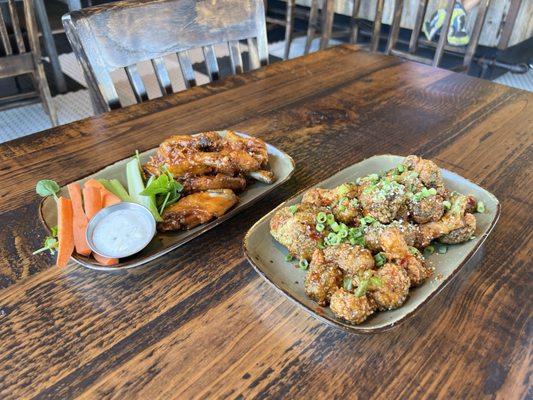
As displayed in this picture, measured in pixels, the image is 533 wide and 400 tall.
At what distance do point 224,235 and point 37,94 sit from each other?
260cm

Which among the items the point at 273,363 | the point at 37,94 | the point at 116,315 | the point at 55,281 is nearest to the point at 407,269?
the point at 273,363

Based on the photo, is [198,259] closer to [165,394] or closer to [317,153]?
[165,394]

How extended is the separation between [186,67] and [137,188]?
2.74 ft

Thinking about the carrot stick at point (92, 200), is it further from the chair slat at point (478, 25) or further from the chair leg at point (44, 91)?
the chair slat at point (478, 25)

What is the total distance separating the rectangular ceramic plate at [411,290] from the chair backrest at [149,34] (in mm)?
881

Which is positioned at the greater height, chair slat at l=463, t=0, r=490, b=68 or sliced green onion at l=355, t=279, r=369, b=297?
sliced green onion at l=355, t=279, r=369, b=297

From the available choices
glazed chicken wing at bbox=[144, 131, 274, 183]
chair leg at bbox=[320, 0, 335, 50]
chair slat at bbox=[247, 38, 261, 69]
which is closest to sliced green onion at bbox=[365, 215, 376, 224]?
glazed chicken wing at bbox=[144, 131, 274, 183]

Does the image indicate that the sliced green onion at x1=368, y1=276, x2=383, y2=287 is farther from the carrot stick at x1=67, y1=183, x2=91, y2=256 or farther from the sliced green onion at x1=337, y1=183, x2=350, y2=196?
the carrot stick at x1=67, y1=183, x2=91, y2=256

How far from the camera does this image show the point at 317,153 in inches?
51.8

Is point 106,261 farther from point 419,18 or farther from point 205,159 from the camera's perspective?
point 419,18

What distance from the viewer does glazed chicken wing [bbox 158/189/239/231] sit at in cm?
95

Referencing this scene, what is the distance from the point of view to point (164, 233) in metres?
0.96

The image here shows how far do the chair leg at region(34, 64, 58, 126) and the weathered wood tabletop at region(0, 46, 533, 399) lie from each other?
5.72ft

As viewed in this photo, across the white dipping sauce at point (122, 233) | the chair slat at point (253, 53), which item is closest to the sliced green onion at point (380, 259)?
the white dipping sauce at point (122, 233)
